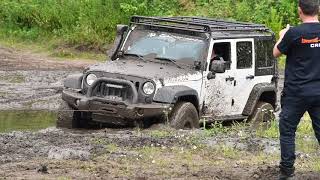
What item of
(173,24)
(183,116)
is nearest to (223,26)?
(173,24)

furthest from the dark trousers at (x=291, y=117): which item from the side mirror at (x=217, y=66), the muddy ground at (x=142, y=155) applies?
the side mirror at (x=217, y=66)

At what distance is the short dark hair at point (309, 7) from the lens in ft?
20.9

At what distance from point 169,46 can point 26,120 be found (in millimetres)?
3233

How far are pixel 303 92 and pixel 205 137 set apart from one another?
3034 millimetres

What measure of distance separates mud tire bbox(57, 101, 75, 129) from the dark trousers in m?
4.99

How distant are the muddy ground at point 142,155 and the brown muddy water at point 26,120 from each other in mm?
1754

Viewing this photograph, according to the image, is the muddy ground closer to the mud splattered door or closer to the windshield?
the mud splattered door

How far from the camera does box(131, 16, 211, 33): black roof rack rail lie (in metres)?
11.5

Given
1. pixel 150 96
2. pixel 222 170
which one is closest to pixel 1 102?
pixel 150 96

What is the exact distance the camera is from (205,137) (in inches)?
367

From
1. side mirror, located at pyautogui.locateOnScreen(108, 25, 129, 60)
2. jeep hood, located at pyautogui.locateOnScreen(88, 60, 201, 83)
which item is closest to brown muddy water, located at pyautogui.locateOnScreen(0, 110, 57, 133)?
side mirror, located at pyautogui.locateOnScreen(108, 25, 129, 60)

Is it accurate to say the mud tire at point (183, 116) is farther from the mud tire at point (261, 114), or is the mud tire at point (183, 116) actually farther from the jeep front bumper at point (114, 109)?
the mud tire at point (261, 114)

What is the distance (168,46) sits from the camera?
37.6ft

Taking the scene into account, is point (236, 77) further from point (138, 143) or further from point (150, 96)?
point (138, 143)
